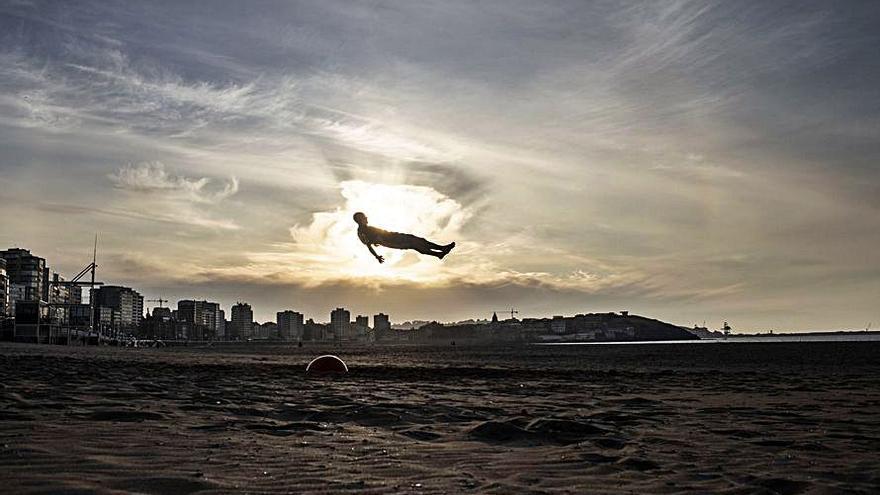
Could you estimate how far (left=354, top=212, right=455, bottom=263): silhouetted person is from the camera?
17359 millimetres

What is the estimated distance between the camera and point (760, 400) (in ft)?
58.9

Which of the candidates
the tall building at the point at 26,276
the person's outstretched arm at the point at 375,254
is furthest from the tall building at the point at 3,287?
the person's outstretched arm at the point at 375,254

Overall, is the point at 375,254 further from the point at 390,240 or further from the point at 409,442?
the point at 409,442

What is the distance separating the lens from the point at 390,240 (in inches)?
687

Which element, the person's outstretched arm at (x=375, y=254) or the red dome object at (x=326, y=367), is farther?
the red dome object at (x=326, y=367)

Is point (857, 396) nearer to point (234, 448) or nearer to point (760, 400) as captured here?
point (760, 400)

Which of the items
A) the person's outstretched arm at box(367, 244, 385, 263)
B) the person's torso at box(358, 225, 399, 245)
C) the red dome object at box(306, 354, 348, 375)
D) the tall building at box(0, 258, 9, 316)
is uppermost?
the tall building at box(0, 258, 9, 316)

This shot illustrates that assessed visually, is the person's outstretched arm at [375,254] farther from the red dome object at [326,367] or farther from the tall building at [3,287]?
the tall building at [3,287]

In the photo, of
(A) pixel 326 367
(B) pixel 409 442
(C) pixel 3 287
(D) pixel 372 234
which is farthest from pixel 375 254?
(C) pixel 3 287

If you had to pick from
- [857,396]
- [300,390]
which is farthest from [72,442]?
[857,396]

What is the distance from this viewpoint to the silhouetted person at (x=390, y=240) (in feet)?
57.0

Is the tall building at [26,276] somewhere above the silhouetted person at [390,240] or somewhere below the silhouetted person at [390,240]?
above

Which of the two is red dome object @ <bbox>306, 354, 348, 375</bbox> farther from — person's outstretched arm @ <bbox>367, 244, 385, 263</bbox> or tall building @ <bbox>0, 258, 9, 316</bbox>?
tall building @ <bbox>0, 258, 9, 316</bbox>

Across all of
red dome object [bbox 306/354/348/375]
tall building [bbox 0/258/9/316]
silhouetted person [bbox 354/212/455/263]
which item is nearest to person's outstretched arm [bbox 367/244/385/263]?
silhouetted person [bbox 354/212/455/263]
